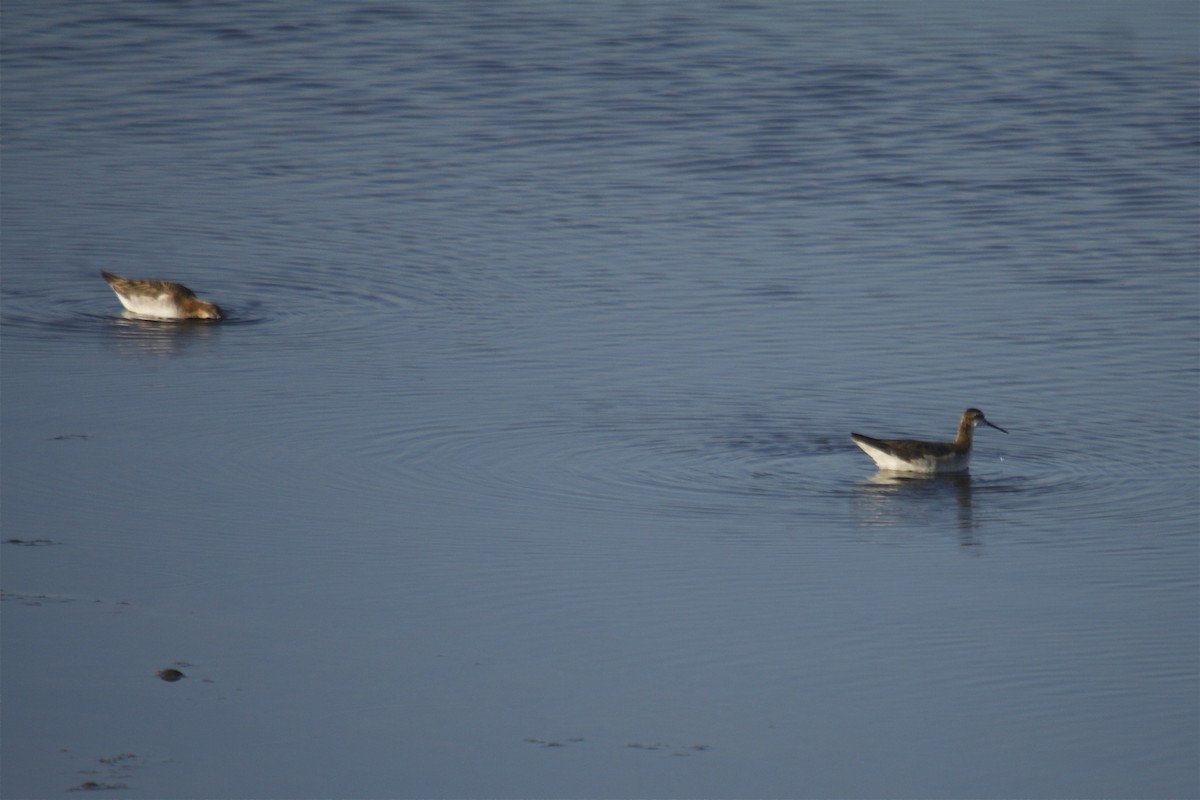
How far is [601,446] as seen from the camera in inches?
516

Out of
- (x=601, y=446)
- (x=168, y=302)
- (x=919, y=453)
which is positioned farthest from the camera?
(x=168, y=302)

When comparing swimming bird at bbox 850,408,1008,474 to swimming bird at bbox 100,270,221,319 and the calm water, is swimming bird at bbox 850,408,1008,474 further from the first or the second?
swimming bird at bbox 100,270,221,319

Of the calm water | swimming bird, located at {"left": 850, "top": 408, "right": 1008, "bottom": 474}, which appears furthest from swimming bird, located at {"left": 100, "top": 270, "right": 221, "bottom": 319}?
swimming bird, located at {"left": 850, "top": 408, "right": 1008, "bottom": 474}

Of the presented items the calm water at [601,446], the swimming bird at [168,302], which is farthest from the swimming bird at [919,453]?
the swimming bird at [168,302]

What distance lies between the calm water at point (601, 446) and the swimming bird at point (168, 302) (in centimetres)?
26

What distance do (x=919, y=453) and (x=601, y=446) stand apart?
221 cm

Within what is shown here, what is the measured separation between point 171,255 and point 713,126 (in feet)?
37.1

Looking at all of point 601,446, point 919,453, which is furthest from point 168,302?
point 919,453

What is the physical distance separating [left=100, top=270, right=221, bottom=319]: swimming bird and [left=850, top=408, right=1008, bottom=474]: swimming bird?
23.6ft

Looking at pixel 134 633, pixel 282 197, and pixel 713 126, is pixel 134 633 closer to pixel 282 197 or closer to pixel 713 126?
pixel 282 197

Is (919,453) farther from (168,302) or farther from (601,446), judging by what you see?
(168,302)

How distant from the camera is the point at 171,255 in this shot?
2061 centimetres

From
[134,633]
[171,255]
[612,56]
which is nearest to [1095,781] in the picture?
[134,633]

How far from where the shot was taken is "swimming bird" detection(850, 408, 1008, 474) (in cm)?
1271
